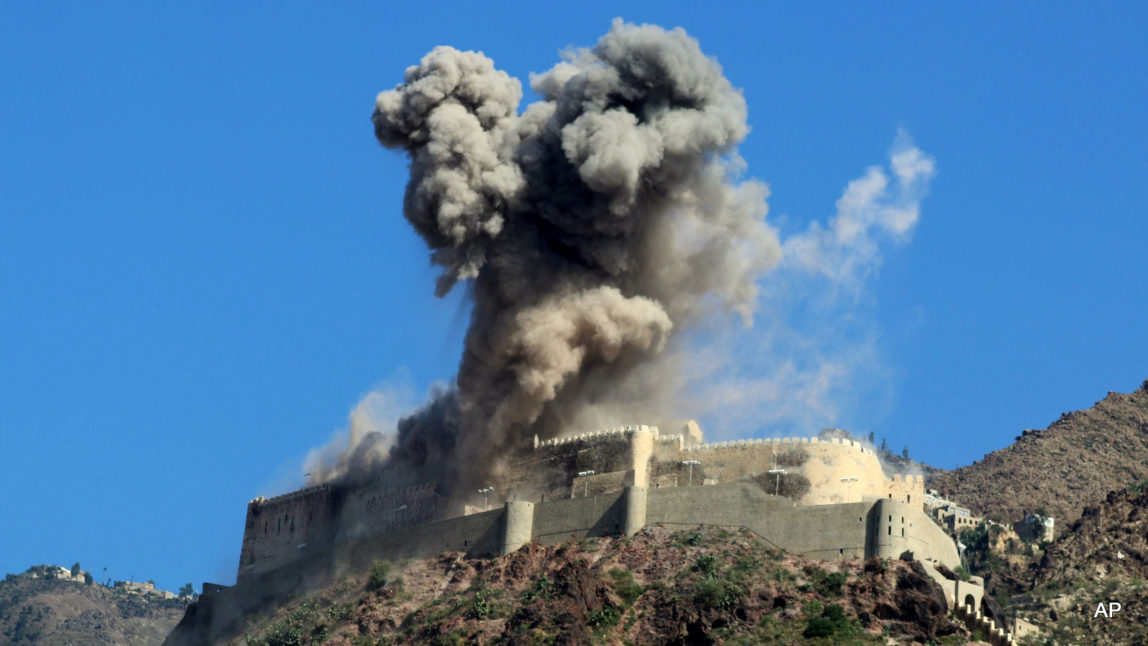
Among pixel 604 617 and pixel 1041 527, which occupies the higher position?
pixel 1041 527

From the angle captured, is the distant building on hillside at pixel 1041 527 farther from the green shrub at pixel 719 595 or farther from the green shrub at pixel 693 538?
the green shrub at pixel 719 595

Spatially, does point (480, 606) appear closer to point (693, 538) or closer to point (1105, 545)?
point (693, 538)

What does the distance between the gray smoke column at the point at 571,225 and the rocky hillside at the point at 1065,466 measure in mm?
62261

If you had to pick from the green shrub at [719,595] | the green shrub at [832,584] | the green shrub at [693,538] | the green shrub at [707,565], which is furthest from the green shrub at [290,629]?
the green shrub at [832,584]

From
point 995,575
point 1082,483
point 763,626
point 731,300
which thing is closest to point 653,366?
point 731,300

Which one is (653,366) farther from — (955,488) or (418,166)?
(955,488)

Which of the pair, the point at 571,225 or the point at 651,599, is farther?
the point at 571,225

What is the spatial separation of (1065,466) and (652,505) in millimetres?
88308

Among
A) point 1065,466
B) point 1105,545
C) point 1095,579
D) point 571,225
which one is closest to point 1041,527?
point 1065,466

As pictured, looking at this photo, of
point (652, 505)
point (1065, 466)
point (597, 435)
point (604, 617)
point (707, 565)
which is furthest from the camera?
point (1065, 466)

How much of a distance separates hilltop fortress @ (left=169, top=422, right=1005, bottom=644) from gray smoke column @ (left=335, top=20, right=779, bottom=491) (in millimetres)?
3217

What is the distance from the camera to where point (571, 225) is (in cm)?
10712

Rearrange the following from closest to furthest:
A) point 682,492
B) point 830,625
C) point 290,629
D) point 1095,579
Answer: point 830,625
point 682,492
point 290,629
point 1095,579

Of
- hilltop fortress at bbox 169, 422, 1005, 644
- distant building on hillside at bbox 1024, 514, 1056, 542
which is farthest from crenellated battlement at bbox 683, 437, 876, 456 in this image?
distant building on hillside at bbox 1024, 514, 1056, 542
